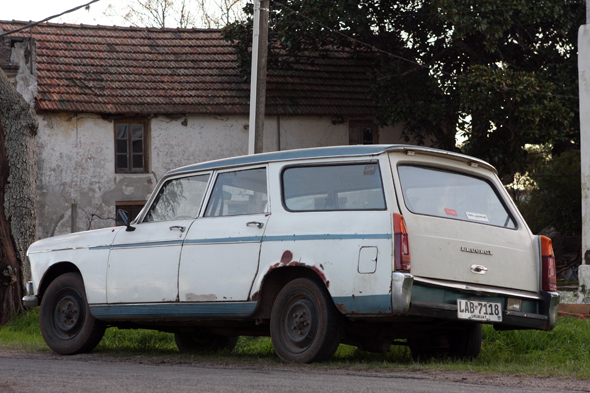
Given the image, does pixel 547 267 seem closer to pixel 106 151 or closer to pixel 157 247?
pixel 157 247

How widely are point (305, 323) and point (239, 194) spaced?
1.38 metres

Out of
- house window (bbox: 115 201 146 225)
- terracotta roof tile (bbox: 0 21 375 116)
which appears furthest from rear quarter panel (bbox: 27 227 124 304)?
house window (bbox: 115 201 146 225)

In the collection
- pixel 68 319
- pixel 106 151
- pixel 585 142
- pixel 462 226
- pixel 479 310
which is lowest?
pixel 68 319

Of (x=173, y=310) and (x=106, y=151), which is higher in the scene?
(x=106, y=151)

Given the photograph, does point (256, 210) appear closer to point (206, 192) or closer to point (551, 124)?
point (206, 192)

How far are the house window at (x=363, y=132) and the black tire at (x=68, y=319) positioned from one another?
54.3 ft

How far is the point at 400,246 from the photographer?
5.77 m

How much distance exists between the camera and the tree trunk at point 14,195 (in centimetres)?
1189

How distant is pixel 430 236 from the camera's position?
6.00 meters

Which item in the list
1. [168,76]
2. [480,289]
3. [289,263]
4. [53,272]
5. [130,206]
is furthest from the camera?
[168,76]

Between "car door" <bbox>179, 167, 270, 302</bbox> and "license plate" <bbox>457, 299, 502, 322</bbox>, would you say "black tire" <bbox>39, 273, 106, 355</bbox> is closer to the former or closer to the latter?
"car door" <bbox>179, 167, 270, 302</bbox>

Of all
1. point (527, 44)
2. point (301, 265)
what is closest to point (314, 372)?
point (301, 265)

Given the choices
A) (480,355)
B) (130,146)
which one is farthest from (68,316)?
(130,146)

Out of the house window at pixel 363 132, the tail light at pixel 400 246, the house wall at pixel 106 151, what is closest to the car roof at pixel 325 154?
the tail light at pixel 400 246
